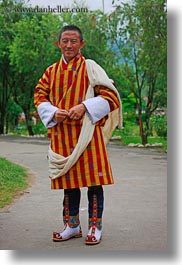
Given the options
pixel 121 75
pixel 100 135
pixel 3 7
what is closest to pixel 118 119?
pixel 100 135

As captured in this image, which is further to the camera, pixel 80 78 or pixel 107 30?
pixel 107 30

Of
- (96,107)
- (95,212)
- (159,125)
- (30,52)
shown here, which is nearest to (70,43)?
(96,107)

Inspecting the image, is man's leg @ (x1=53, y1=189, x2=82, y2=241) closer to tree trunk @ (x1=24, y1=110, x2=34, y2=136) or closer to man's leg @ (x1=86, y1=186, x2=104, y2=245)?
man's leg @ (x1=86, y1=186, x2=104, y2=245)

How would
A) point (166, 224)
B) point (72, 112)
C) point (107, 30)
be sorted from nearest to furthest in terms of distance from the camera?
point (72, 112), point (166, 224), point (107, 30)

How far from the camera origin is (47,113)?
10.2ft

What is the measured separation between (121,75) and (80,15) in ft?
1.34

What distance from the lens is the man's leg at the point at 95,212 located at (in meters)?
3.18

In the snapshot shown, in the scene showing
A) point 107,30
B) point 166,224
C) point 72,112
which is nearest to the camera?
point 72,112

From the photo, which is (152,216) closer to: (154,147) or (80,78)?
(154,147)

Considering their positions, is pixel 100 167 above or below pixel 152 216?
above

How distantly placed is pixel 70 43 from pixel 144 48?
628 mm

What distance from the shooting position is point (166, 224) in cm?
333

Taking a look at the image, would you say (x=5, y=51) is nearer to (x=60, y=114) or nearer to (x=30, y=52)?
(x=30, y=52)

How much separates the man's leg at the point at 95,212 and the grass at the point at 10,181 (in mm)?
634
